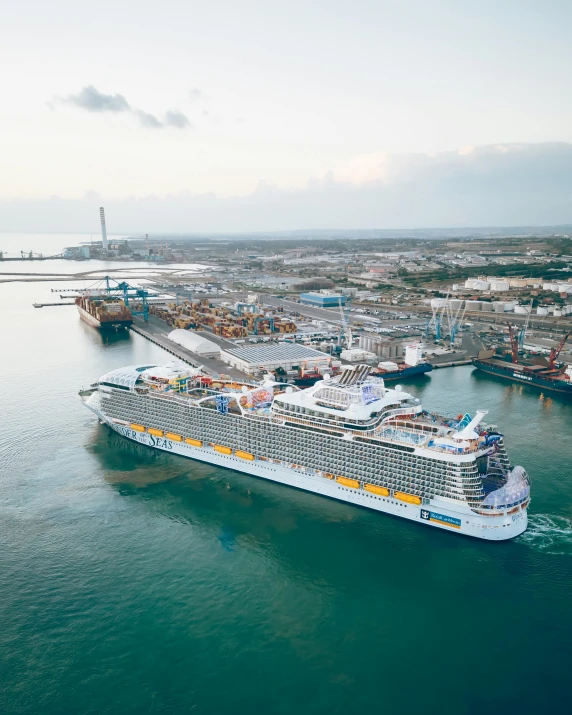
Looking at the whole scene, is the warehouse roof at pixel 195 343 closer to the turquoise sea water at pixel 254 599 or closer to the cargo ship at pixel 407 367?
the cargo ship at pixel 407 367

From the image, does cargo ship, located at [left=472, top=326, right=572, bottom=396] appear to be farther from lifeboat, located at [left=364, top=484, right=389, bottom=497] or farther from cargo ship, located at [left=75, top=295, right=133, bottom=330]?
cargo ship, located at [left=75, top=295, right=133, bottom=330]

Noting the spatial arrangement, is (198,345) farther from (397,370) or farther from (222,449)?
(222,449)

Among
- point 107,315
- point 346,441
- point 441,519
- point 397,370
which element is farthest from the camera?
point 107,315

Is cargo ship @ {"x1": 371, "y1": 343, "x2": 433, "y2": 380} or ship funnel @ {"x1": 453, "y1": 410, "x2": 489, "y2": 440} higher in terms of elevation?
ship funnel @ {"x1": 453, "y1": 410, "x2": 489, "y2": 440}

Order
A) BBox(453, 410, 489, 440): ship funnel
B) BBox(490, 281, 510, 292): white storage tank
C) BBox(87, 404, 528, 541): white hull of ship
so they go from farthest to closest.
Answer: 1. BBox(490, 281, 510, 292): white storage tank
2. BBox(453, 410, 489, 440): ship funnel
3. BBox(87, 404, 528, 541): white hull of ship

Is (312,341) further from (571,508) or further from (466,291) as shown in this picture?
(466,291)

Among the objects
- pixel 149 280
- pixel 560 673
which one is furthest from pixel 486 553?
pixel 149 280

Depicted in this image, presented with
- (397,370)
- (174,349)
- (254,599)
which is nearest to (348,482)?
(254,599)

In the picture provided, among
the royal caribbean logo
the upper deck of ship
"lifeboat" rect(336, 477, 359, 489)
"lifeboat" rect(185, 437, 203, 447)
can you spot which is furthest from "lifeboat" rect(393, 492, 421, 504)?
"lifeboat" rect(185, 437, 203, 447)
